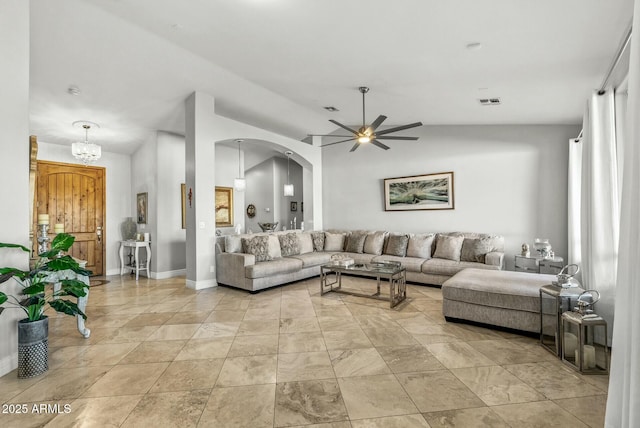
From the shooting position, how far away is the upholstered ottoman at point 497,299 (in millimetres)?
3086

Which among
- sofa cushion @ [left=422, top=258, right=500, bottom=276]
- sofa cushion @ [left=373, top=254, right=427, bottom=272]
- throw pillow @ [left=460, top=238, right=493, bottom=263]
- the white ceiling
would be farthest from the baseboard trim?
Answer: throw pillow @ [left=460, top=238, right=493, bottom=263]

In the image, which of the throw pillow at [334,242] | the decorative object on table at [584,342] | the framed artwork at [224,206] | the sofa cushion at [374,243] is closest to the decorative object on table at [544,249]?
the decorative object on table at [584,342]

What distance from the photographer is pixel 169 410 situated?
1974 mm

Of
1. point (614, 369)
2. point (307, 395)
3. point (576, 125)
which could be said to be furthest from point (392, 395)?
point (576, 125)

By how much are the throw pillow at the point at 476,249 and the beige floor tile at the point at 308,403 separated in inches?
158

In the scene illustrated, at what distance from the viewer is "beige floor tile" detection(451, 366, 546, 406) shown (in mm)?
2073

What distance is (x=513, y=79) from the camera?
11.9 ft

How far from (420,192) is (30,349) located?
6.22m

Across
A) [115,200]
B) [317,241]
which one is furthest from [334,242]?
[115,200]

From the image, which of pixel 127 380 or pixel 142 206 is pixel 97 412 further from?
pixel 142 206

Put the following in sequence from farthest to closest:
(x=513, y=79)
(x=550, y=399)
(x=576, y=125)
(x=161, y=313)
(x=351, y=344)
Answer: (x=576, y=125)
(x=161, y=313)
(x=513, y=79)
(x=351, y=344)
(x=550, y=399)

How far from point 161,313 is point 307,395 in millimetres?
2674

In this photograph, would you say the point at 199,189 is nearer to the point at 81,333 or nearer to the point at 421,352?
the point at 81,333

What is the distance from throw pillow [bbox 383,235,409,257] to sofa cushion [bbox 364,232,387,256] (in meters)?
0.15
